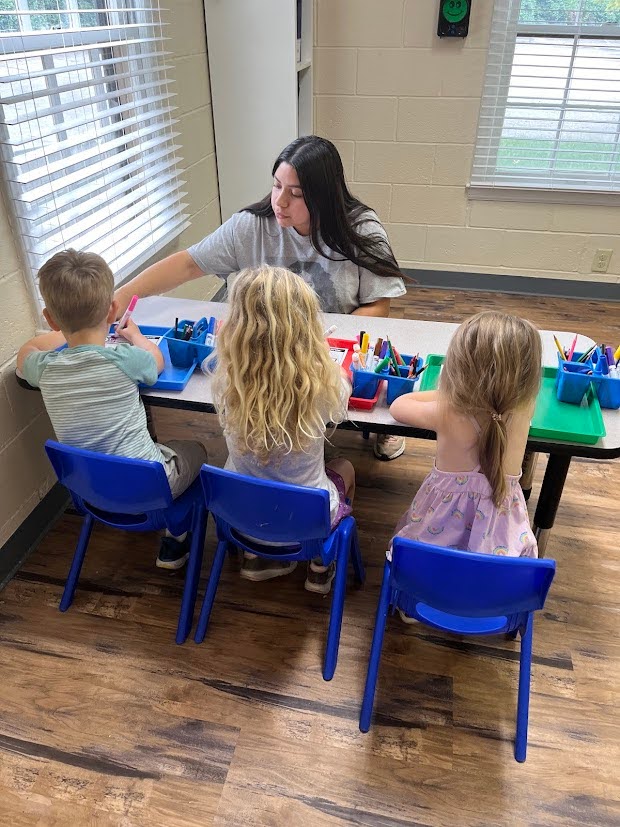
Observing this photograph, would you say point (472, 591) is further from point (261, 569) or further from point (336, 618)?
point (261, 569)

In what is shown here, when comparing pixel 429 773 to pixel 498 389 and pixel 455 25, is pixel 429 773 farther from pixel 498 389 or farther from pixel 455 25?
pixel 455 25

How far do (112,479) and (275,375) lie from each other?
0.48 metres

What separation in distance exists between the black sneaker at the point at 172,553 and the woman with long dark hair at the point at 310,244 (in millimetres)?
755

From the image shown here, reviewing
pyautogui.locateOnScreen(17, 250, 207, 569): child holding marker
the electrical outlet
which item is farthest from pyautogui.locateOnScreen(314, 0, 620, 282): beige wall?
pyautogui.locateOnScreen(17, 250, 207, 569): child holding marker

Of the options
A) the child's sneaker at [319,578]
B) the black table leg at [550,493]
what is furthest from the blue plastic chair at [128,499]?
the black table leg at [550,493]

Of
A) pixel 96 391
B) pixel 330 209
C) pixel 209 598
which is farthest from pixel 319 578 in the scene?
pixel 330 209

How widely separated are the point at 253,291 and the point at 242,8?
212 cm

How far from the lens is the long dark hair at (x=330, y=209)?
71.2 inches

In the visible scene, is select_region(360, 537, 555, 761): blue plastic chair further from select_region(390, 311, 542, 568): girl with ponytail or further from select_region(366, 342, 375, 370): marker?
select_region(366, 342, 375, 370): marker

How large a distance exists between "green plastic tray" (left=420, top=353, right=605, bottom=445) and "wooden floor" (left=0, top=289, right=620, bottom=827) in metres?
0.64

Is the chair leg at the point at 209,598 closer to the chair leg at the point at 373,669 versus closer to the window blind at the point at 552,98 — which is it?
the chair leg at the point at 373,669

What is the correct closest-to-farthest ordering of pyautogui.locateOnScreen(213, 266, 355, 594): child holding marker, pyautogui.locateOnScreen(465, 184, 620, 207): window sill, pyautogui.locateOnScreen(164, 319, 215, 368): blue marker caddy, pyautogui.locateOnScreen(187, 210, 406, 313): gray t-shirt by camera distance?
pyautogui.locateOnScreen(213, 266, 355, 594): child holding marker
pyautogui.locateOnScreen(164, 319, 215, 368): blue marker caddy
pyautogui.locateOnScreen(187, 210, 406, 313): gray t-shirt
pyautogui.locateOnScreen(465, 184, 620, 207): window sill

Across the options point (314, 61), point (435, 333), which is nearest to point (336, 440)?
point (435, 333)

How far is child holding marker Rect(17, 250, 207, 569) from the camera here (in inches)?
56.3
